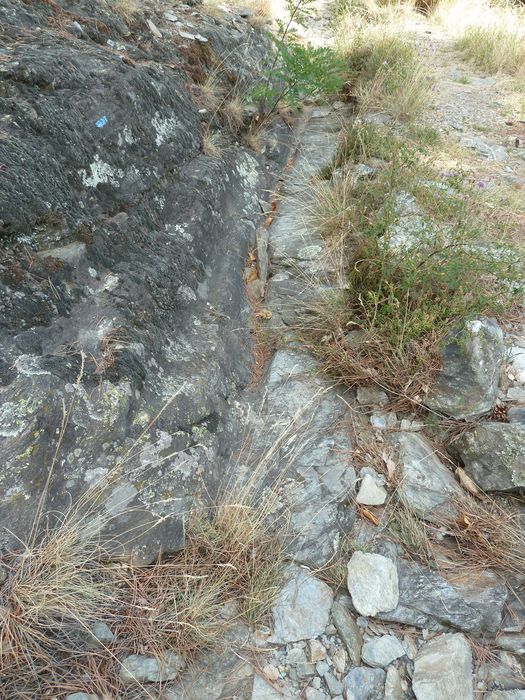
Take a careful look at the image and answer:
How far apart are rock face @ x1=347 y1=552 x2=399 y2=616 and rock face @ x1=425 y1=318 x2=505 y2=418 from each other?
938mm

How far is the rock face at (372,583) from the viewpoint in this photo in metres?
2.16

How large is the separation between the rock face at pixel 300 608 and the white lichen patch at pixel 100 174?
221 centimetres

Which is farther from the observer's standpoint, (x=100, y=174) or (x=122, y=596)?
(x=100, y=174)

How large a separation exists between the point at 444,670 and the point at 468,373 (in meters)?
1.44

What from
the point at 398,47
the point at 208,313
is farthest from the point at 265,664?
the point at 398,47

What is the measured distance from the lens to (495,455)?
2533 millimetres

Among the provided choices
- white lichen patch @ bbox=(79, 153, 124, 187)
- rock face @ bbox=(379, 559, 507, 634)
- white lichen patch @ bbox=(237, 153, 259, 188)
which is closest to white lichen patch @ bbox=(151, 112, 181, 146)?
white lichen patch @ bbox=(79, 153, 124, 187)

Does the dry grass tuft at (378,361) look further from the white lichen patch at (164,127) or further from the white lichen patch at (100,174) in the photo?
the white lichen patch at (164,127)

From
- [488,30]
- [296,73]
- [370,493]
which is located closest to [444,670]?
[370,493]

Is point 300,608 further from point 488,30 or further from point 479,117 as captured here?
point 488,30

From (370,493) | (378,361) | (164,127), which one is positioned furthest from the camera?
(164,127)

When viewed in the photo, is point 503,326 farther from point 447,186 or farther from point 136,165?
point 136,165

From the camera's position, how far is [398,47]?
20.7 feet

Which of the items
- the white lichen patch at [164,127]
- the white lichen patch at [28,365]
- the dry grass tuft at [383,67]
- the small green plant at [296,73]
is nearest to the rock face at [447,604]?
the white lichen patch at [28,365]
